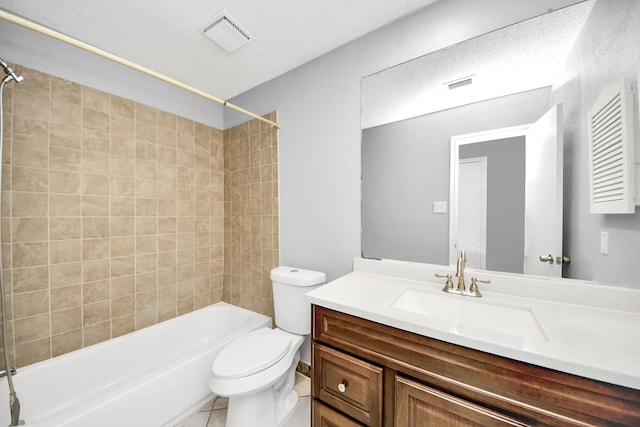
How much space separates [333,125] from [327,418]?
1596mm

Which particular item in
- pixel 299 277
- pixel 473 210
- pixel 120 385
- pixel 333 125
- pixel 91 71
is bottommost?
pixel 120 385

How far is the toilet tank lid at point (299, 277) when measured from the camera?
4.90ft

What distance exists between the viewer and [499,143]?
1084 millimetres

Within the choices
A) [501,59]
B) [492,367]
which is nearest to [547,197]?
[501,59]

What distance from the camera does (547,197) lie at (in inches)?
39.2

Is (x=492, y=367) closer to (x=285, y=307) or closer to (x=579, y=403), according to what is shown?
(x=579, y=403)

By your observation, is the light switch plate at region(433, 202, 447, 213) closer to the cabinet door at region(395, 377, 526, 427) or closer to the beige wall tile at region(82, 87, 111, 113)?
the cabinet door at region(395, 377, 526, 427)

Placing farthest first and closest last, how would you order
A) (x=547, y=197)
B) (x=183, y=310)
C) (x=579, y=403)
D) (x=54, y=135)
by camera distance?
(x=183, y=310), (x=54, y=135), (x=547, y=197), (x=579, y=403)

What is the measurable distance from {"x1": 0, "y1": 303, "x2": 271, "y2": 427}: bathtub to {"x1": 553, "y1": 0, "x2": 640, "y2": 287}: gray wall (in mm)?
1885

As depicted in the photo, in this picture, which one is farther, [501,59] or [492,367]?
[501,59]

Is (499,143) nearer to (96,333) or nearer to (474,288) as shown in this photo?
(474,288)

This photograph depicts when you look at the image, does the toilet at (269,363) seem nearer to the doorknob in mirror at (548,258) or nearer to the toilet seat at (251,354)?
the toilet seat at (251,354)

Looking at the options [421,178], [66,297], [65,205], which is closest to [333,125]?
[421,178]

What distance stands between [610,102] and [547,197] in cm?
38
